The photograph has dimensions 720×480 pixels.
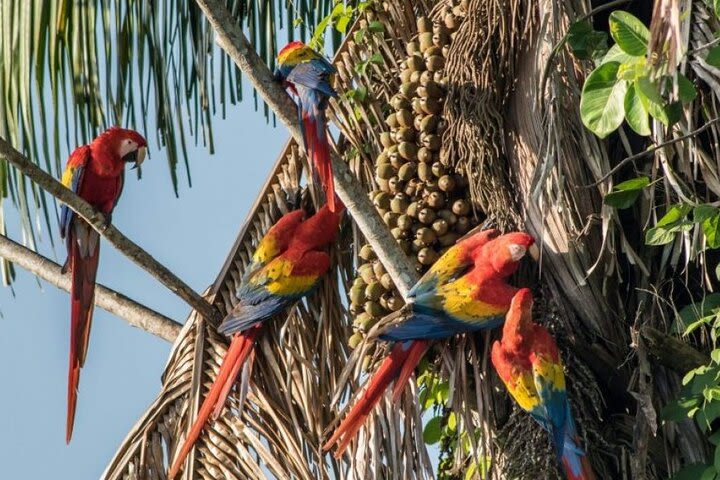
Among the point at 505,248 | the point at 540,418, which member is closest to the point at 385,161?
the point at 505,248

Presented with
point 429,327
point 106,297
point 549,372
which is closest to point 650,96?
point 549,372

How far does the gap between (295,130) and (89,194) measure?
1.27m

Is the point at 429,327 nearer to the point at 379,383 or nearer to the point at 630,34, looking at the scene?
the point at 379,383

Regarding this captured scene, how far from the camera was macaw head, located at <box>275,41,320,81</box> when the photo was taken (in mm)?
4020

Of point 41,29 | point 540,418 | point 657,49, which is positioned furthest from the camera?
Result: point 41,29

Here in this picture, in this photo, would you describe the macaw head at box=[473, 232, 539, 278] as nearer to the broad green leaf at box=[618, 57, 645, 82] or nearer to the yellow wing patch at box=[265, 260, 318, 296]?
the yellow wing patch at box=[265, 260, 318, 296]

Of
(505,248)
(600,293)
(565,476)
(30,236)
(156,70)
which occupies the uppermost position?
(156,70)

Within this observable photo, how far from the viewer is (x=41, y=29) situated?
420 cm

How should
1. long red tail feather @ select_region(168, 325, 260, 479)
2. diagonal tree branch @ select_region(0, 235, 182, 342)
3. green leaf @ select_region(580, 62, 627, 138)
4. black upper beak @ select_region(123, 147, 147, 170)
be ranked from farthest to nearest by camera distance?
black upper beak @ select_region(123, 147, 147, 170)
diagonal tree branch @ select_region(0, 235, 182, 342)
long red tail feather @ select_region(168, 325, 260, 479)
green leaf @ select_region(580, 62, 627, 138)

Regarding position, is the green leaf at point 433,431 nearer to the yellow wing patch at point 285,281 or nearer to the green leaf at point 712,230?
the yellow wing patch at point 285,281

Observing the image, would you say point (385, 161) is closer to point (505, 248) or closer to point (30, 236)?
point (505, 248)

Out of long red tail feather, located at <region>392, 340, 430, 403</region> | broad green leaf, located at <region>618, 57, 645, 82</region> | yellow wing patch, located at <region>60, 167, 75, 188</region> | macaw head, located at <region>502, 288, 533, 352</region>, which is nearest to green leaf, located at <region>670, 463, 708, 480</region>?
macaw head, located at <region>502, 288, 533, 352</region>

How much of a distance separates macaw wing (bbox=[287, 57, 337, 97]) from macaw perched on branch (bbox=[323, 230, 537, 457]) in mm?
632

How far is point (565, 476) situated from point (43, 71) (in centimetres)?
207
